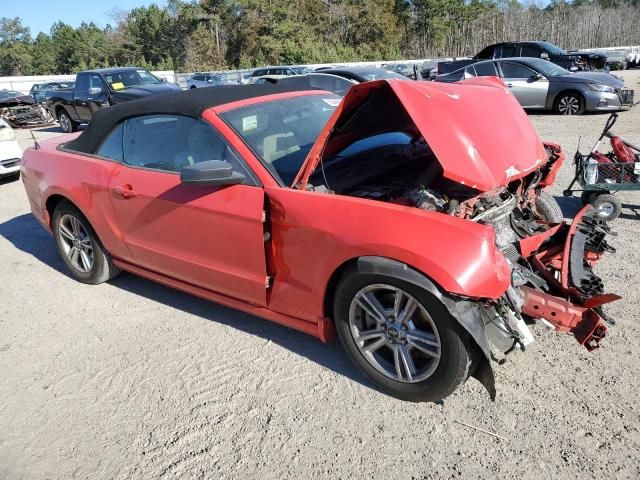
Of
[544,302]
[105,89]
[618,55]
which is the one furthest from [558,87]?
[618,55]

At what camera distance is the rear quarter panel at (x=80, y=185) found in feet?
12.6

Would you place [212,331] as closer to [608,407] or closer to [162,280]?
[162,280]

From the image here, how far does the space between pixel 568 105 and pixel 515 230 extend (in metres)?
10.5

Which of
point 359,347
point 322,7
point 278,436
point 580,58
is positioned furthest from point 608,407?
point 322,7

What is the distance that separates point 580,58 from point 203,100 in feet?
59.0

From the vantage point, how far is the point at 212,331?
3.55 metres

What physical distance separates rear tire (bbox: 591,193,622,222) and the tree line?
149ft

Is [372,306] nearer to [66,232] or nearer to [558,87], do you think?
[66,232]

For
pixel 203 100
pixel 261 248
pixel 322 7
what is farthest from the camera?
pixel 322 7

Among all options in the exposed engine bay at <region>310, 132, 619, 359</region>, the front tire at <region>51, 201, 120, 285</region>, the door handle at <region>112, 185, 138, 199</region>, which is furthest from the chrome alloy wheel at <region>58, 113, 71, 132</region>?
the exposed engine bay at <region>310, 132, 619, 359</region>

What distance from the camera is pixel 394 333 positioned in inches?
105

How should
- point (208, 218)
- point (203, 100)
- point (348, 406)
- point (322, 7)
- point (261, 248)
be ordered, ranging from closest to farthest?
point (348, 406)
point (261, 248)
point (208, 218)
point (203, 100)
point (322, 7)

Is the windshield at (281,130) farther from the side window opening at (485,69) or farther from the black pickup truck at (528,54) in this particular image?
the black pickup truck at (528,54)

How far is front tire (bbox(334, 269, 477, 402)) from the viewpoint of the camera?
2.45 metres
